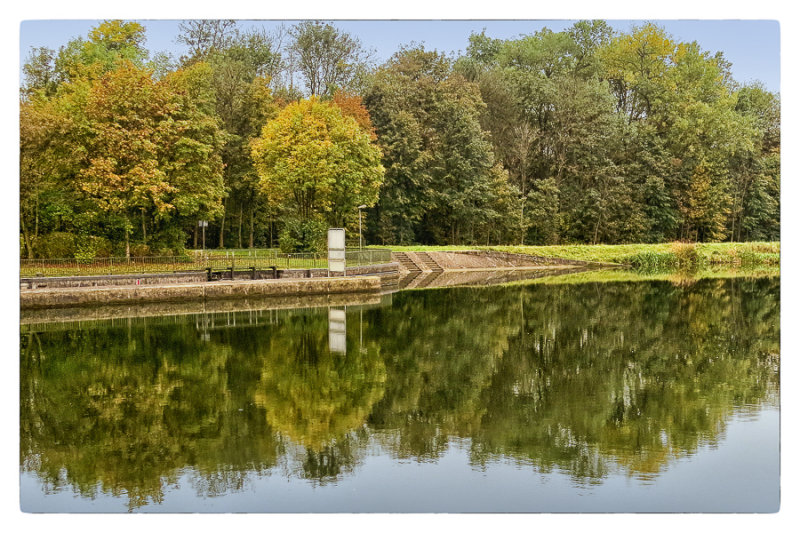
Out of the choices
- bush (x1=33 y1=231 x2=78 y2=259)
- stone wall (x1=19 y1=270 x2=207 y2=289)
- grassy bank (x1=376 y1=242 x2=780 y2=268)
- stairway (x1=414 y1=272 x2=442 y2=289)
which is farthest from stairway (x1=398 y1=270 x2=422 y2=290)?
bush (x1=33 y1=231 x2=78 y2=259)

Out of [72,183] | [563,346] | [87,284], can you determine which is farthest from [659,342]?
[72,183]

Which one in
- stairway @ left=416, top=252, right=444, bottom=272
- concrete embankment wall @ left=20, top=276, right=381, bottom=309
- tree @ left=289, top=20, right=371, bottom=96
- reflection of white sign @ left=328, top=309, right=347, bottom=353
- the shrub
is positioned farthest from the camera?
the shrub

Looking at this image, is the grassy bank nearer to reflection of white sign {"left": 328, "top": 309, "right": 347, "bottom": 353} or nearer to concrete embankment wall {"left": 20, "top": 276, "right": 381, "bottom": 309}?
concrete embankment wall {"left": 20, "top": 276, "right": 381, "bottom": 309}

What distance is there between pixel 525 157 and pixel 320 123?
71.5ft

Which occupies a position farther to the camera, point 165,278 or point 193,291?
point 165,278

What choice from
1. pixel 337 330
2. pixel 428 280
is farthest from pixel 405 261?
pixel 337 330

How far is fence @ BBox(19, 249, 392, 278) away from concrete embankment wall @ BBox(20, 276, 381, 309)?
1351mm

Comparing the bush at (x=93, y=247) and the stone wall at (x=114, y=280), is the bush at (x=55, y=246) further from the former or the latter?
the stone wall at (x=114, y=280)

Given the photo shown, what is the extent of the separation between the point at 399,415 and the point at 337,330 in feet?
28.9

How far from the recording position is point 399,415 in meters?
12.9

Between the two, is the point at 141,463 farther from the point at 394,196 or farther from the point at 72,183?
the point at 394,196

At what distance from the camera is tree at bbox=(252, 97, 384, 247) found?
39.6 meters

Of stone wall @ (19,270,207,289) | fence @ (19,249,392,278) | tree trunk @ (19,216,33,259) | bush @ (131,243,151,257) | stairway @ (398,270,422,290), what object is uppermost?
tree trunk @ (19,216,33,259)

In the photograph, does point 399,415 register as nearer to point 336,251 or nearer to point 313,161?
point 336,251
